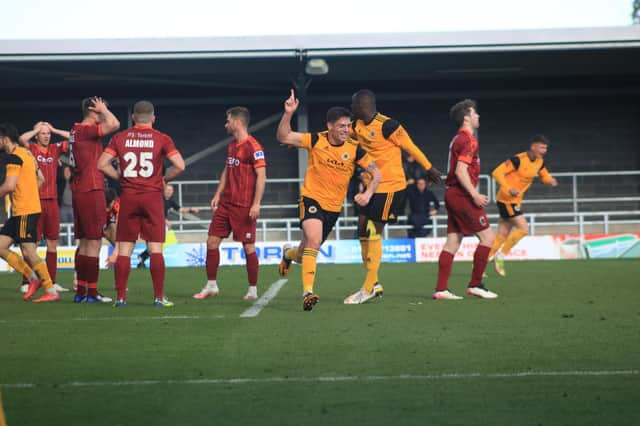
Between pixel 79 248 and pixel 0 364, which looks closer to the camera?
pixel 0 364

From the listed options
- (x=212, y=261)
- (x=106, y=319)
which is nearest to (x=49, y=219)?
(x=212, y=261)

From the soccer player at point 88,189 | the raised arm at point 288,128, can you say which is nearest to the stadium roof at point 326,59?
the soccer player at point 88,189

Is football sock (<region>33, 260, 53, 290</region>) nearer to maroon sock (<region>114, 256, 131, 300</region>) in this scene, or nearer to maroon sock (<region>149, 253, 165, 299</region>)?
maroon sock (<region>114, 256, 131, 300</region>)

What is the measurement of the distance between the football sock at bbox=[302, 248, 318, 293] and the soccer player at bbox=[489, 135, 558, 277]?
5722 mm

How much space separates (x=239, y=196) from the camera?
1116 centimetres

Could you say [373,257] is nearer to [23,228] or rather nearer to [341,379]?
[23,228]

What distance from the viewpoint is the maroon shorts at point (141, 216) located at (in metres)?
9.84

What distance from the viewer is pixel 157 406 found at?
15.9 ft

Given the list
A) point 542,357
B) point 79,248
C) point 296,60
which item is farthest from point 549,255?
point 542,357

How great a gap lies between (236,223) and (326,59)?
39.9 feet

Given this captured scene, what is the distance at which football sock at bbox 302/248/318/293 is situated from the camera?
9188mm

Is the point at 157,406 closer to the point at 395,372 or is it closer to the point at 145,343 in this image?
the point at 395,372

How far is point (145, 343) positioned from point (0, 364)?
1.13m

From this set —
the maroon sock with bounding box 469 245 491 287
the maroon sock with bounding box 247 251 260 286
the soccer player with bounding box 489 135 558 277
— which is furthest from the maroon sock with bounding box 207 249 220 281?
the soccer player with bounding box 489 135 558 277
